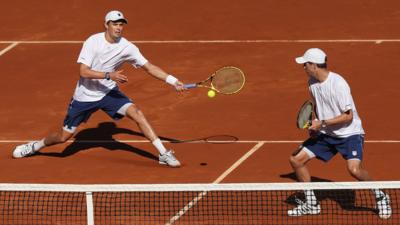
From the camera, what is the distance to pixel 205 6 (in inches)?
946

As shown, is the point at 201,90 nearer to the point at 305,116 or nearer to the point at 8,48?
the point at 8,48

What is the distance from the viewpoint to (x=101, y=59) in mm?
15305

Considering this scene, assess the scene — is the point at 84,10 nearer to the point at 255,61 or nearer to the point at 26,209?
the point at 255,61

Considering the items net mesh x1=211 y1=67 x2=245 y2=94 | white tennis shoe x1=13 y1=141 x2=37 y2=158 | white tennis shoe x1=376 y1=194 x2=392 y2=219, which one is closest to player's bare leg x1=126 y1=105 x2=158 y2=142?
net mesh x1=211 y1=67 x2=245 y2=94

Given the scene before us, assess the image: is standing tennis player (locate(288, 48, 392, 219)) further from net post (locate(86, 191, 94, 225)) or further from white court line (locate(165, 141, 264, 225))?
net post (locate(86, 191, 94, 225))

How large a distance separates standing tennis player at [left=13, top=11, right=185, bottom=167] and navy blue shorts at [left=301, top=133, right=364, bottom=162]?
2.20 m

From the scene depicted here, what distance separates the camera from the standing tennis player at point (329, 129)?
13366mm

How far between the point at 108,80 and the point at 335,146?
355 cm

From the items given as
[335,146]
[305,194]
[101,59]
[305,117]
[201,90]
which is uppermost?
[201,90]

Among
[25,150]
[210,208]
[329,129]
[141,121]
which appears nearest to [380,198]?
[329,129]

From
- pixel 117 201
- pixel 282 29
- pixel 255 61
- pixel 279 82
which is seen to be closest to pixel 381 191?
pixel 117 201

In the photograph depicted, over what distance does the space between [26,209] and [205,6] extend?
10806mm

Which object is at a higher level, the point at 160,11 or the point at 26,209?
the point at 160,11

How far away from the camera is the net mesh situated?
50.0ft
